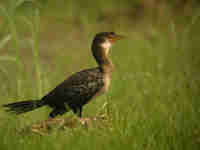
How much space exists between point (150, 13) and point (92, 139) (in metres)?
7.01

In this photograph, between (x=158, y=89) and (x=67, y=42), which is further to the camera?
(x=67, y=42)

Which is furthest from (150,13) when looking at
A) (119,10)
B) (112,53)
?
(112,53)

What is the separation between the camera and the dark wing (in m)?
4.28

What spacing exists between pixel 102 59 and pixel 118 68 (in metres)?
2.21

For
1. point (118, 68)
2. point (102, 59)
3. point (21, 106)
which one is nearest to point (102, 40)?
point (102, 59)

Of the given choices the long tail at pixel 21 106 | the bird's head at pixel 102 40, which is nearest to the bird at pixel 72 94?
the long tail at pixel 21 106

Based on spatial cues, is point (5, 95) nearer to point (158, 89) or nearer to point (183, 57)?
point (158, 89)

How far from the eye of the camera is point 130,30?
923 cm

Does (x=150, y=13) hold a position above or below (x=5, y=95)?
above

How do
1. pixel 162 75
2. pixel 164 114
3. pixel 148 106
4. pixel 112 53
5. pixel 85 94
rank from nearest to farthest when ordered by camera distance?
pixel 164 114
pixel 85 94
pixel 148 106
pixel 162 75
pixel 112 53

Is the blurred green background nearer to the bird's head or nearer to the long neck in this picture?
the long neck

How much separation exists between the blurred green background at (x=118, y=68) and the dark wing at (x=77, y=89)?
198 millimetres

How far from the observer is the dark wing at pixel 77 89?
428 cm

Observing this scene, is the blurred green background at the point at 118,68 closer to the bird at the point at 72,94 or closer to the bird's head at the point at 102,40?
the bird at the point at 72,94
